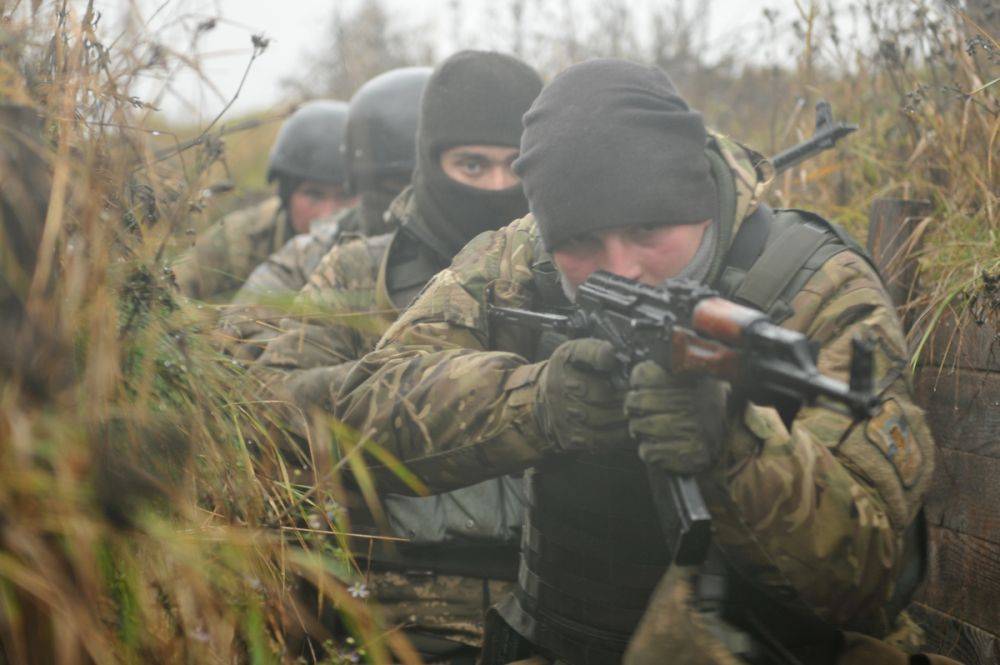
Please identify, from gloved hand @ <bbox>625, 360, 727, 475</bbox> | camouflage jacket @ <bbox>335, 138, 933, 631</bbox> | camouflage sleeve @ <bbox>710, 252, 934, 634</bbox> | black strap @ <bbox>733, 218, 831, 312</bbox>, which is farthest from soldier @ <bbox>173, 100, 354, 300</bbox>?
gloved hand @ <bbox>625, 360, 727, 475</bbox>

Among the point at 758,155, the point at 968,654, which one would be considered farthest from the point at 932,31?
the point at 968,654

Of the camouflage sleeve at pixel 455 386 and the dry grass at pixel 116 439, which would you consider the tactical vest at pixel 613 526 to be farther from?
the dry grass at pixel 116 439

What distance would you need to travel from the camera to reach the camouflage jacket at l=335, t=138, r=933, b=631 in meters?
2.05

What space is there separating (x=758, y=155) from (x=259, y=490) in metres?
1.48

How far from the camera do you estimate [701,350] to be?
1847mm

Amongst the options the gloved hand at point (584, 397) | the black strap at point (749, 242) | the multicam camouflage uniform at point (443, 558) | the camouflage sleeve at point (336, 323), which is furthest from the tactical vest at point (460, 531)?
the black strap at point (749, 242)

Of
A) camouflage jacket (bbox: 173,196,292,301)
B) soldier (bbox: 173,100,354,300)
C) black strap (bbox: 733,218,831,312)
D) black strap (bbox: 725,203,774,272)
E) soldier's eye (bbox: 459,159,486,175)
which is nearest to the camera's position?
black strap (bbox: 733,218,831,312)

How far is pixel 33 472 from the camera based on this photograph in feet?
5.13

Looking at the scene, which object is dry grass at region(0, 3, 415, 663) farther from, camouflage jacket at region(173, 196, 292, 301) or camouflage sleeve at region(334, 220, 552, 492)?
camouflage jacket at region(173, 196, 292, 301)

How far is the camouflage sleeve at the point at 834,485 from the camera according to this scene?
205 cm

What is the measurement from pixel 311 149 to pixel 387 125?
158cm

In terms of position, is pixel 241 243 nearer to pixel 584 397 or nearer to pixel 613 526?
pixel 613 526

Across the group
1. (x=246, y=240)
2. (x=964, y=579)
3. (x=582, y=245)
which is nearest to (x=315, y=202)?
(x=246, y=240)

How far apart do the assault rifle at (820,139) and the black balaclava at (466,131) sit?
36.1 inches
